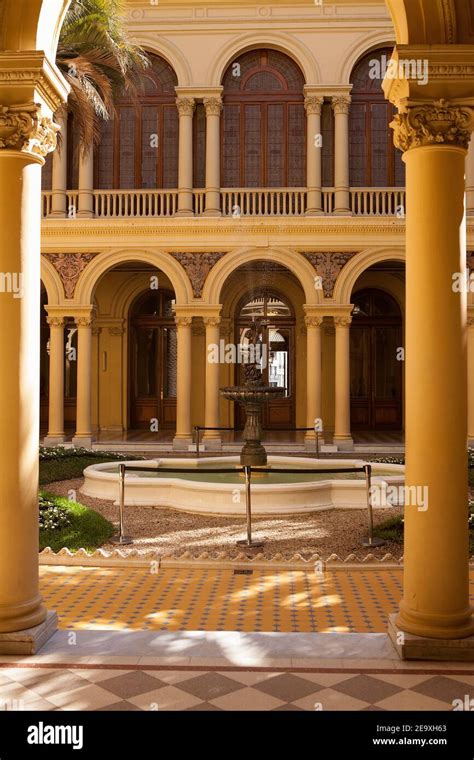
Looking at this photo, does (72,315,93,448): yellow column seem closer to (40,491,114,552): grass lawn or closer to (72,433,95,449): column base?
(72,433,95,449): column base

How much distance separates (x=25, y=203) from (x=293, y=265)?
49.2ft

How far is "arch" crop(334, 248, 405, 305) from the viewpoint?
19438 millimetres

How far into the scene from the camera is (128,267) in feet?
74.7

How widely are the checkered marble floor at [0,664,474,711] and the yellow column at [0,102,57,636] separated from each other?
0.60m

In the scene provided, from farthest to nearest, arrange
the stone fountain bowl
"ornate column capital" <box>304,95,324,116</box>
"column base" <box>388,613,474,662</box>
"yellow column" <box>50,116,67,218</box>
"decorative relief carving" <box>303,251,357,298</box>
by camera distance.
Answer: "ornate column capital" <box>304,95,324,116</box> → "yellow column" <box>50,116,67,218</box> → "decorative relief carving" <box>303,251,357,298</box> → the stone fountain bowl → "column base" <box>388,613,474,662</box>

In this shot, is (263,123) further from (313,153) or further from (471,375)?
(471,375)

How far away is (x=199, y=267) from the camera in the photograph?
19703 mm

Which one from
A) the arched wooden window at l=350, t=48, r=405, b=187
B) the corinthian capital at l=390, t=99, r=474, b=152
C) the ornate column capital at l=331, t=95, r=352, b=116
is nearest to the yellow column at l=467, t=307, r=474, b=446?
the arched wooden window at l=350, t=48, r=405, b=187

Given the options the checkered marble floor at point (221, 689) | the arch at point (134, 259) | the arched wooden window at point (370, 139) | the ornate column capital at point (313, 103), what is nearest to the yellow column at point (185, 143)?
the arch at point (134, 259)

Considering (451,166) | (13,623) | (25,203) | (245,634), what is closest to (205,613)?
(245,634)

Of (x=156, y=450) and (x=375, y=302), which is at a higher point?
(x=375, y=302)

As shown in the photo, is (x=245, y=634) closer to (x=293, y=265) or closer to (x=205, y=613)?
(x=205, y=613)

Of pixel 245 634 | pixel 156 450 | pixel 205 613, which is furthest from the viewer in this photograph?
pixel 156 450

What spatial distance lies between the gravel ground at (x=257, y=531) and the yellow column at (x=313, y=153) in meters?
11.0
